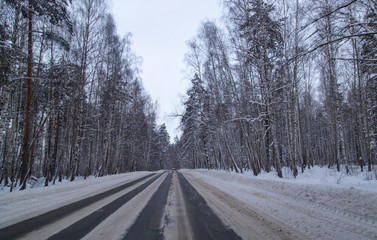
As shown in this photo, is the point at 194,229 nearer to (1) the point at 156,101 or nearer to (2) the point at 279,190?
(2) the point at 279,190

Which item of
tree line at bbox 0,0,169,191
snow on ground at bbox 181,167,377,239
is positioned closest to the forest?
tree line at bbox 0,0,169,191

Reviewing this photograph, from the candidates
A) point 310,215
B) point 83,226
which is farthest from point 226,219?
point 83,226

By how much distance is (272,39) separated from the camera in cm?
1112

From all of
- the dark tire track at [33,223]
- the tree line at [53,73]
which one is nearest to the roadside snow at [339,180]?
the dark tire track at [33,223]

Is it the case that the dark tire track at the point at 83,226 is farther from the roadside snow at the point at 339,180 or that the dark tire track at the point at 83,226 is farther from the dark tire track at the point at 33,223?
the roadside snow at the point at 339,180

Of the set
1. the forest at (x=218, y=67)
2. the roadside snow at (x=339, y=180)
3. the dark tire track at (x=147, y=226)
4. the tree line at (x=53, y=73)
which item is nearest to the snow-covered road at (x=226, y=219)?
the dark tire track at (x=147, y=226)

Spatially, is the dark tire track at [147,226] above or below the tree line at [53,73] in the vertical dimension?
below

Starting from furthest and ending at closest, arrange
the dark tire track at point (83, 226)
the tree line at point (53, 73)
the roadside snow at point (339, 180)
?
the tree line at point (53, 73), the roadside snow at point (339, 180), the dark tire track at point (83, 226)

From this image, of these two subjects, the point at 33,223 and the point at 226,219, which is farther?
the point at 226,219

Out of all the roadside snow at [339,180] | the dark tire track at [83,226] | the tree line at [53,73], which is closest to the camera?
the dark tire track at [83,226]

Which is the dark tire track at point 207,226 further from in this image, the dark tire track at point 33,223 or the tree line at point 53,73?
the tree line at point 53,73

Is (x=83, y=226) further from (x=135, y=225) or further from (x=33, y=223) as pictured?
(x=33, y=223)

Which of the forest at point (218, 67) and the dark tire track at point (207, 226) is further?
the forest at point (218, 67)

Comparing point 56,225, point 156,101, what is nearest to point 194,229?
point 56,225
